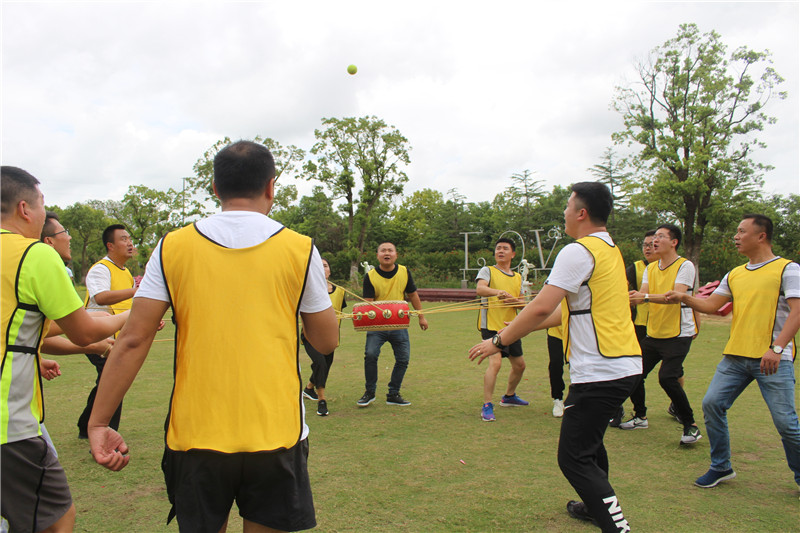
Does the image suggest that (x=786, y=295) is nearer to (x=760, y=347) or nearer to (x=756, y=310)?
(x=756, y=310)

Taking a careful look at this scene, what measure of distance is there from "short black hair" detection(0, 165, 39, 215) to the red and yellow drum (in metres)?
3.95

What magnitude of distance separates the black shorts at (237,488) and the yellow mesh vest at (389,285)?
16.5 feet

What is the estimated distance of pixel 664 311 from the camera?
19.2ft

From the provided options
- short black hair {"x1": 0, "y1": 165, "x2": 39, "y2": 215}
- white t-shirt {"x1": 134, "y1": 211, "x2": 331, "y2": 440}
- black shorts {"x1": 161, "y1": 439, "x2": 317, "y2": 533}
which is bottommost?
black shorts {"x1": 161, "y1": 439, "x2": 317, "y2": 533}

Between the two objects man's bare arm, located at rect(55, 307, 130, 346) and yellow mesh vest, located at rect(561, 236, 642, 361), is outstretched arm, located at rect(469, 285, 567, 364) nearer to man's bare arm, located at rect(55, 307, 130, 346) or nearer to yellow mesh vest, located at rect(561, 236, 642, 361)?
yellow mesh vest, located at rect(561, 236, 642, 361)

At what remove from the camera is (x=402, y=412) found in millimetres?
6777

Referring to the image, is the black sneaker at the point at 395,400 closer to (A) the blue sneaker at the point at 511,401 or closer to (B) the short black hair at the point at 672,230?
(A) the blue sneaker at the point at 511,401

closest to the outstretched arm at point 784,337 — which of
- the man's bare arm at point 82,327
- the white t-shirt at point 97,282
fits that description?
the man's bare arm at point 82,327

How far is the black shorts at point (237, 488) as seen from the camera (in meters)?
2.07

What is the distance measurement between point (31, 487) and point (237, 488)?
999 mm

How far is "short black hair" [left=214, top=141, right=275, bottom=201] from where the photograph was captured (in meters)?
2.21

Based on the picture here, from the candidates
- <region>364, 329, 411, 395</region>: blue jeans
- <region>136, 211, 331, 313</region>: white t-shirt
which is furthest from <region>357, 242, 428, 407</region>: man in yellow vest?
<region>136, 211, 331, 313</region>: white t-shirt

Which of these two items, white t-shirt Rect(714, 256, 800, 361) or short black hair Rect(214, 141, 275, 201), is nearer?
short black hair Rect(214, 141, 275, 201)

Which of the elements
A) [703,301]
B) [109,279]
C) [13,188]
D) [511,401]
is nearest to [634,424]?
[511,401]
